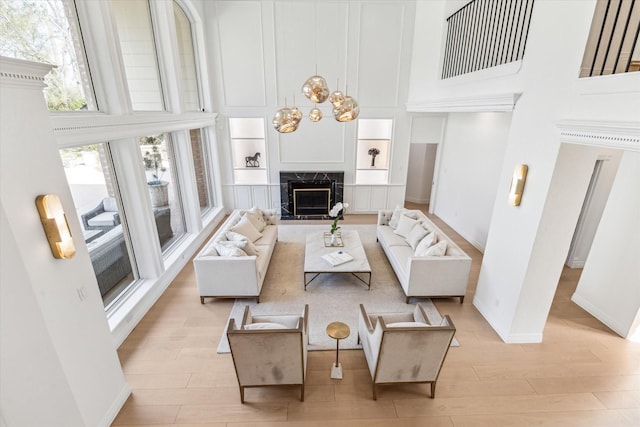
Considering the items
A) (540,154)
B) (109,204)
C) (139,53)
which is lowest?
(109,204)

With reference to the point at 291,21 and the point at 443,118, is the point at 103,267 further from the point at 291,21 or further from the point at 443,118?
the point at 443,118

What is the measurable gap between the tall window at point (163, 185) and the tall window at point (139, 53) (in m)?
0.59

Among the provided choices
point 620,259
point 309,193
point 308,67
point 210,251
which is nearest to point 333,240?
point 210,251

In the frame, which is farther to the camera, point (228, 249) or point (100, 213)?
point (228, 249)

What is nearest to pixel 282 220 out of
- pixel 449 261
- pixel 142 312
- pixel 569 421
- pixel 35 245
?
pixel 142 312

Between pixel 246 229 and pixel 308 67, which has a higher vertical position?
pixel 308 67

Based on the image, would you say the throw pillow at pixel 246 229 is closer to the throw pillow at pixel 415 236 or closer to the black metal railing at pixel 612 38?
the throw pillow at pixel 415 236

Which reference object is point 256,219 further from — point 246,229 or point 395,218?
point 395,218

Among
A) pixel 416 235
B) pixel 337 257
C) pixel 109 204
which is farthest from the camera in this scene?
pixel 416 235

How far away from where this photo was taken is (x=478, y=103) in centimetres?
407

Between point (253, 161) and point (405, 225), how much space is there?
4.43 metres

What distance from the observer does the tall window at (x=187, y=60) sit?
5904mm

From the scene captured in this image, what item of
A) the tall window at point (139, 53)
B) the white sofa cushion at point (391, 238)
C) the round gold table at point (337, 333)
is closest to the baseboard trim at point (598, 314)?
the white sofa cushion at point (391, 238)

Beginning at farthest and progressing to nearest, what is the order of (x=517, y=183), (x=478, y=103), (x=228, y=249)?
(x=228, y=249), (x=478, y=103), (x=517, y=183)
